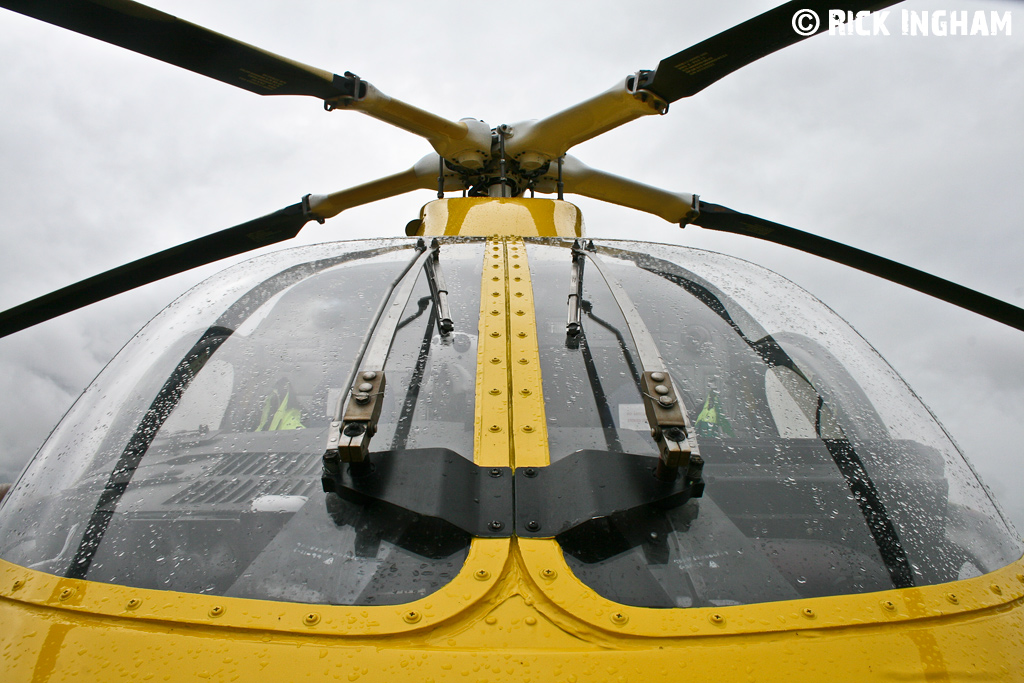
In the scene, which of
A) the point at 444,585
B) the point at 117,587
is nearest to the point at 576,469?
the point at 444,585

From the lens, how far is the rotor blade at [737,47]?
75.3 inches

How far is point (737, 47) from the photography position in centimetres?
221

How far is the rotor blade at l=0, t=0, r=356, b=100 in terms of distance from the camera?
1.88 m

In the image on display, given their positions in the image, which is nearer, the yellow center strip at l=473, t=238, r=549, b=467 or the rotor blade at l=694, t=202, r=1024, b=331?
the yellow center strip at l=473, t=238, r=549, b=467

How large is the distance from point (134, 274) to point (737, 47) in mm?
2753

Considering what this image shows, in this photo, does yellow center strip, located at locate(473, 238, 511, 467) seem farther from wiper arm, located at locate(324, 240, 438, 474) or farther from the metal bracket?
the metal bracket

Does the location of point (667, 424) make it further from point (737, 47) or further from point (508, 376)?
point (737, 47)

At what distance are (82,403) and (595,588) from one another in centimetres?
190

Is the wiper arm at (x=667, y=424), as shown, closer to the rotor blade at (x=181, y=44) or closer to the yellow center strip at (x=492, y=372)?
the yellow center strip at (x=492, y=372)

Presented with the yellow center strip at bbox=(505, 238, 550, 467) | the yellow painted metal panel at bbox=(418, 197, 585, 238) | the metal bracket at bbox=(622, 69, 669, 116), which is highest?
the yellow painted metal panel at bbox=(418, 197, 585, 238)

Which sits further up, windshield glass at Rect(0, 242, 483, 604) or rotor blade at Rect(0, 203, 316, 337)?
rotor blade at Rect(0, 203, 316, 337)

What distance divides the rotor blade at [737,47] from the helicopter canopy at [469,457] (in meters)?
0.85

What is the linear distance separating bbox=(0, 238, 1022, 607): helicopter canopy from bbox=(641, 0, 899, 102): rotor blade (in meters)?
0.85

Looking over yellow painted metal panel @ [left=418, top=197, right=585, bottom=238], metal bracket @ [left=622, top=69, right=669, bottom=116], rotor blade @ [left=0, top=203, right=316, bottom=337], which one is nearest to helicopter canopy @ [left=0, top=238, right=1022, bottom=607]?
rotor blade @ [left=0, top=203, right=316, bottom=337]
